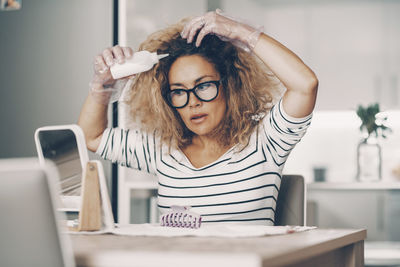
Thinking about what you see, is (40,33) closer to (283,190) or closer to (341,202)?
(283,190)

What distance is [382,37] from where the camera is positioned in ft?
13.7

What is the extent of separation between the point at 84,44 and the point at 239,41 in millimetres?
1746

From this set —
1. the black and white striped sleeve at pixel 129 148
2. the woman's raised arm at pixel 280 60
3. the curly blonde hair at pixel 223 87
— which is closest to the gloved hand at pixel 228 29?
the woman's raised arm at pixel 280 60

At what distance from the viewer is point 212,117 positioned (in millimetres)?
1687

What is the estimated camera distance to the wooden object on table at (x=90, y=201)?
3.73 ft

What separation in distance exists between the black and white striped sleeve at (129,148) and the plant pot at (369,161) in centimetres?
156

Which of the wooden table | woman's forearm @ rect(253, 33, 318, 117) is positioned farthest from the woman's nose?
the wooden table

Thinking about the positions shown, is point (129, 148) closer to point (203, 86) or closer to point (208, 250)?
point (203, 86)

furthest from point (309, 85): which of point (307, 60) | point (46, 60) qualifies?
point (307, 60)

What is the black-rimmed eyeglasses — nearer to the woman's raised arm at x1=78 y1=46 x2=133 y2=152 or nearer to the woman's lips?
the woman's lips

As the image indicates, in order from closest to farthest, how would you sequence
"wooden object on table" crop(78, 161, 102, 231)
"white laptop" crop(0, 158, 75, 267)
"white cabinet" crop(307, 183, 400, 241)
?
"white laptop" crop(0, 158, 75, 267) → "wooden object on table" crop(78, 161, 102, 231) → "white cabinet" crop(307, 183, 400, 241)

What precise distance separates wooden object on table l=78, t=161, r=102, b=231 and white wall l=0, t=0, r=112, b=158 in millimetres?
2066

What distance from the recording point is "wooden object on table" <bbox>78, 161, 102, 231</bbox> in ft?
3.73

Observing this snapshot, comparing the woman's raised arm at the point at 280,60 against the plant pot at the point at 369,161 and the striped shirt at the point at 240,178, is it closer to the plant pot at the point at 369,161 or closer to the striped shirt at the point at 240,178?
the striped shirt at the point at 240,178
